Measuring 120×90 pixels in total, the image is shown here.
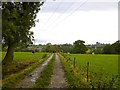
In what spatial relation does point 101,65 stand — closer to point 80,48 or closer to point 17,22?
point 17,22

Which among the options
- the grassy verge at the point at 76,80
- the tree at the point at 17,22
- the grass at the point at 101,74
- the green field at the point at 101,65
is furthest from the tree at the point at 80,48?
the grassy verge at the point at 76,80

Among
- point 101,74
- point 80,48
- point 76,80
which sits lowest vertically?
point 101,74

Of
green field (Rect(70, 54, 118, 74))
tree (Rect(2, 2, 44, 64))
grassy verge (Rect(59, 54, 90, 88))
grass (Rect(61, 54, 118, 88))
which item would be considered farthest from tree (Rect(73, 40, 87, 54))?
grassy verge (Rect(59, 54, 90, 88))

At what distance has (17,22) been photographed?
33594 millimetres

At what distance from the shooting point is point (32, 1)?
122ft

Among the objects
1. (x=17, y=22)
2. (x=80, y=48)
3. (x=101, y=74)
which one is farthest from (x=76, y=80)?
(x=80, y=48)

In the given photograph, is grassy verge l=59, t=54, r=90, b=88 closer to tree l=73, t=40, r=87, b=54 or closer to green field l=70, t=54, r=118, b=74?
green field l=70, t=54, r=118, b=74

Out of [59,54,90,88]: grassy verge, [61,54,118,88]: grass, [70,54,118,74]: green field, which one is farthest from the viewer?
[70,54,118,74]: green field

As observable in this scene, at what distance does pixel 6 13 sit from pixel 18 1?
4.73m

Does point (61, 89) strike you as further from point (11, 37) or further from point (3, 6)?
point (3, 6)

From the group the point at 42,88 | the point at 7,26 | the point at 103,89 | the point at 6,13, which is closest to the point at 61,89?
the point at 42,88

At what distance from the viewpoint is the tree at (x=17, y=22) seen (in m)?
30.8

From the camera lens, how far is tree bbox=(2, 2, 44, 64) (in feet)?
101

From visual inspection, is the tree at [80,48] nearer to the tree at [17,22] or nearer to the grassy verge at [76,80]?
the tree at [17,22]
